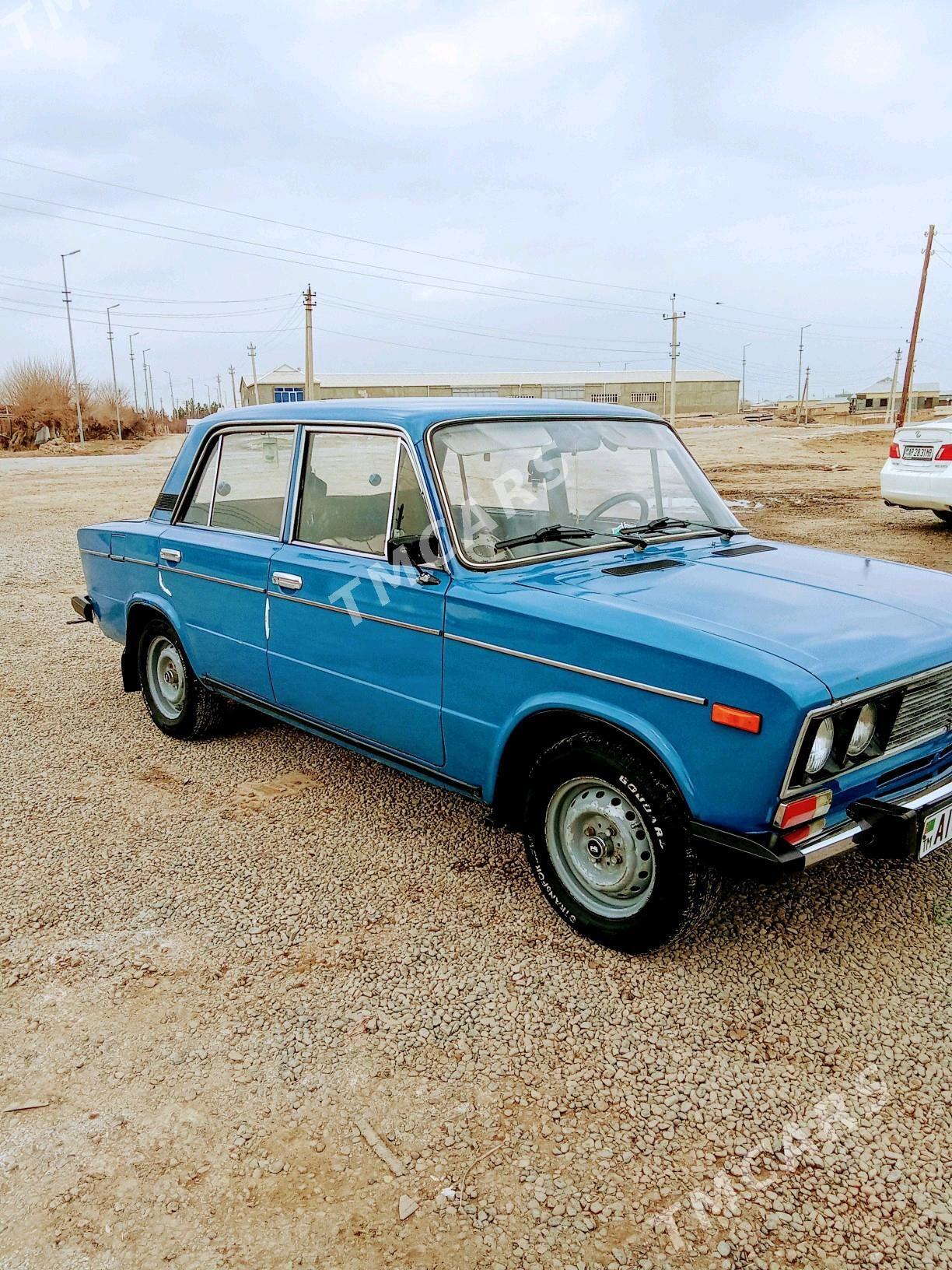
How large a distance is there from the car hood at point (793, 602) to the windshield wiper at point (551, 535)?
12 cm

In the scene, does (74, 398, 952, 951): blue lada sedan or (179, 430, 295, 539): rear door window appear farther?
(179, 430, 295, 539): rear door window

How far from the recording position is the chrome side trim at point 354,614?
3381 mm

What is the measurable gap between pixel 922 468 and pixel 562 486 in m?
9.14

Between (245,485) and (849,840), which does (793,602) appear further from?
(245,485)

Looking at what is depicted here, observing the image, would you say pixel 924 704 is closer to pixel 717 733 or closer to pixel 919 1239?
pixel 717 733

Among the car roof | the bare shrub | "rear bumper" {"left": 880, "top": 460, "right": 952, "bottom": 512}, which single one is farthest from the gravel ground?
the bare shrub

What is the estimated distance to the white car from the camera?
10.9 meters

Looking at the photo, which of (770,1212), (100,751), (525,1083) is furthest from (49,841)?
(770,1212)

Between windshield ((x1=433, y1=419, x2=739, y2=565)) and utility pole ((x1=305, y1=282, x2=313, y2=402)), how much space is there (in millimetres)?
37616

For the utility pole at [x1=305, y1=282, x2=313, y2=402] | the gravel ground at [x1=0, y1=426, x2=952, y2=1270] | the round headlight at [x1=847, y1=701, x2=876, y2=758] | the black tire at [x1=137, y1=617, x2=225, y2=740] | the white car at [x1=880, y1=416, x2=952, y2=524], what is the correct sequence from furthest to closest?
1. the utility pole at [x1=305, y1=282, x2=313, y2=402]
2. the white car at [x1=880, y1=416, x2=952, y2=524]
3. the black tire at [x1=137, y1=617, x2=225, y2=740]
4. the round headlight at [x1=847, y1=701, x2=876, y2=758]
5. the gravel ground at [x1=0, y1=426, x2=952, y2=1270]

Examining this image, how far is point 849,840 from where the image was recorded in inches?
106

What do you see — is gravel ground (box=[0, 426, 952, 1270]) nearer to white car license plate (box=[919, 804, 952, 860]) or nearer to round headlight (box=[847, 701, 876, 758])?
white car license plate (box=[919, 804, 952, 860])

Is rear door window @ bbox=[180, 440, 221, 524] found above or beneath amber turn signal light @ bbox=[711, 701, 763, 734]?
above

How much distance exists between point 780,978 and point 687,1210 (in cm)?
101
